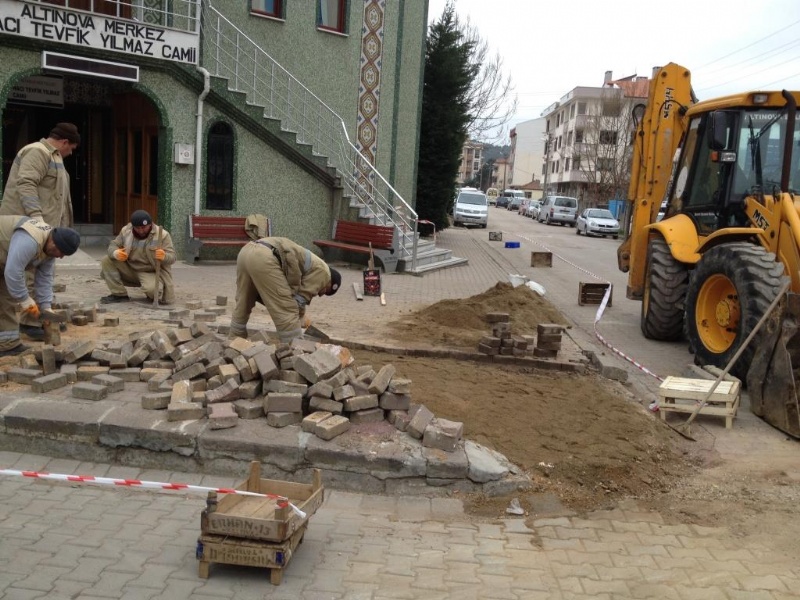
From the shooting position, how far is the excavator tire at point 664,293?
31.0 feet

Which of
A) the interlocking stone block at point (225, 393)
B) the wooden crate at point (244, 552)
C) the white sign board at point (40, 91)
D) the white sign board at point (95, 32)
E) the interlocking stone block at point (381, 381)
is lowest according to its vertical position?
the wooden crate at point (244, 552)

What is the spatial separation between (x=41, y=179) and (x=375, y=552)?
5.85 m

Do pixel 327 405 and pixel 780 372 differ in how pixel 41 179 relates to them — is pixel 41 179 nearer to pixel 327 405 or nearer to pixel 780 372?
pixel 327 405

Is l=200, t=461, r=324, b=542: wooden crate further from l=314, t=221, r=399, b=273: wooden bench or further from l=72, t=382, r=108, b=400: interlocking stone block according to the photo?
l=314, t=221, r=399, b=273: wooden bench

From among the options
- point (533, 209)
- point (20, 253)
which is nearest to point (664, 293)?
point (20, 253)

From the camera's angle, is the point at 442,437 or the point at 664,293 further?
the point at 664,293

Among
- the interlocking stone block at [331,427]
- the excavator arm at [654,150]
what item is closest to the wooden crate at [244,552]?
the interlocking stone block at [331,427]

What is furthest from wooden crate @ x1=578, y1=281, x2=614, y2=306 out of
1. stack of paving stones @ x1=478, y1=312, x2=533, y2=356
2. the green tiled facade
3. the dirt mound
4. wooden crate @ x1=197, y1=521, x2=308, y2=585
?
wooden crate @ x1=197, y1=521, x2=308, y2=585

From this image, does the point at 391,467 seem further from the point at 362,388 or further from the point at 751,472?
the point at 751,472

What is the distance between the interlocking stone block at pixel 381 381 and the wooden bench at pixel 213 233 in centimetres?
934

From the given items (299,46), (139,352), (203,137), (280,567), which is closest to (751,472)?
(280,567)

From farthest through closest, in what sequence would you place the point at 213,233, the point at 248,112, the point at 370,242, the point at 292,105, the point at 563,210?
the point at 563,210 → the point at 292,105 → the point at 370,242 → the point at 248,112 → the point at 213,233

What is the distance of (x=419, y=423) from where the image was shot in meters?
5.19

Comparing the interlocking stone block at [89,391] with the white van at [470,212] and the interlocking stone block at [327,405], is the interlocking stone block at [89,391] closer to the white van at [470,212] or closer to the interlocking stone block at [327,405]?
the interlocking stone block at [327,405]
